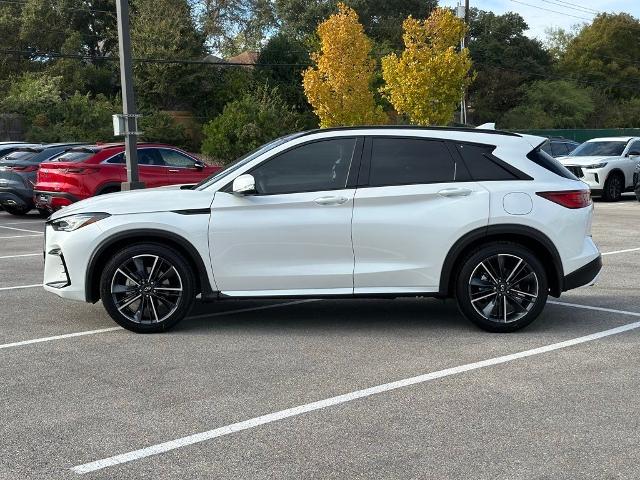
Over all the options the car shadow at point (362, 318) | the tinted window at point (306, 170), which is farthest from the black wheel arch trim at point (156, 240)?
the tinted window at point (306, 170)

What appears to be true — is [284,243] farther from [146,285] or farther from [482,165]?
[482,165]

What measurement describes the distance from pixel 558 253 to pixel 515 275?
1.36ft

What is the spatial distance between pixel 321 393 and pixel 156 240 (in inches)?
94.0

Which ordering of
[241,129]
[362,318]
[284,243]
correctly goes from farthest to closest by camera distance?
1. [241,129]
2. [362,318]
3. [284,243]

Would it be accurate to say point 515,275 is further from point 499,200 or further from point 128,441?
point 128,441

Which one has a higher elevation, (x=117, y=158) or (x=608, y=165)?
(x=117, y=158)

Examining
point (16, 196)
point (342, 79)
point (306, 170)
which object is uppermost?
point (342, 79)

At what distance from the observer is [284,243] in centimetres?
698

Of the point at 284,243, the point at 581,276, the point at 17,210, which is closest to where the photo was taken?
the point at 284,243

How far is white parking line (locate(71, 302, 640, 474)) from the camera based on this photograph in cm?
433

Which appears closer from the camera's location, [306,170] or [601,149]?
[306,170]

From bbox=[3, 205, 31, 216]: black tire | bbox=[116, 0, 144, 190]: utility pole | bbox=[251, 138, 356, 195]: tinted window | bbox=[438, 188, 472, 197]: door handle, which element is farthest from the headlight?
bbox=[3, 205, 31, 216]: black tire

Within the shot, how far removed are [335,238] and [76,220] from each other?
2.24 meters

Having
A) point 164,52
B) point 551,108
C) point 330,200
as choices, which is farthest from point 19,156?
point 551,108
